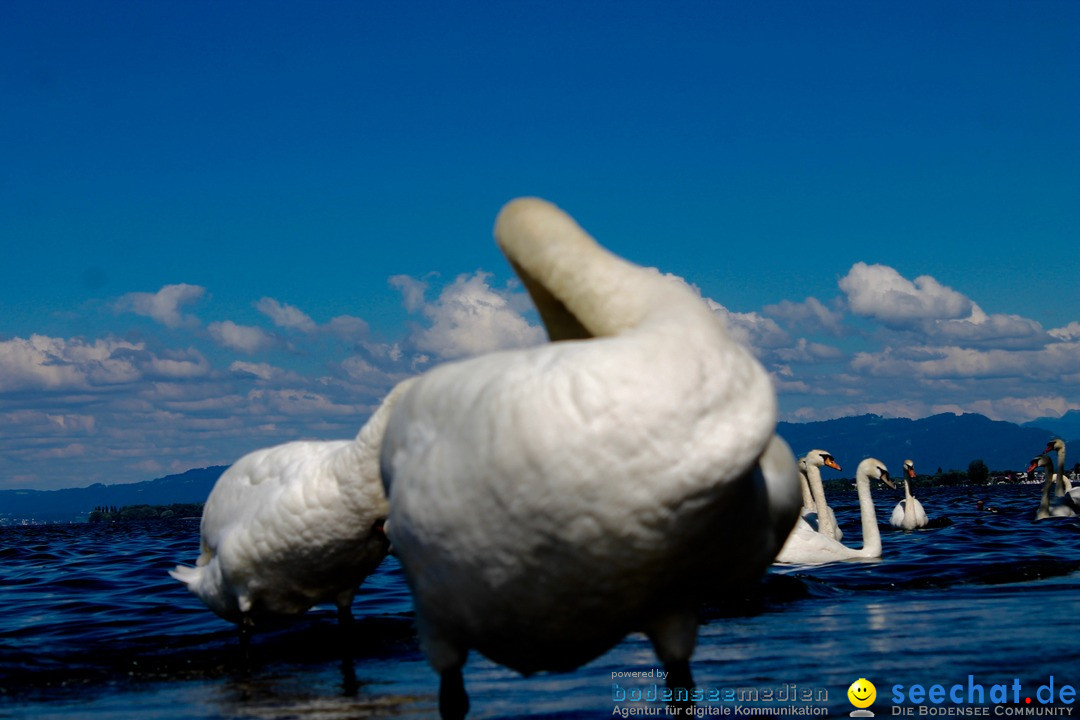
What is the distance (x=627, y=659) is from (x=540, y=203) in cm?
533

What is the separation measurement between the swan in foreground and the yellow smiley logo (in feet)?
44.2

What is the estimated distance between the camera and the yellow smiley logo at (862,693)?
6539mm

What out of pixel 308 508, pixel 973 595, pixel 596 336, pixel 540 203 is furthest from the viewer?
pixel 973 595

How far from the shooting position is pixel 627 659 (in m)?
9.32

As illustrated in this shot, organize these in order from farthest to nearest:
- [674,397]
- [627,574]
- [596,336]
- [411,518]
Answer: [596,336], [411,518], [627,574], [674,397]

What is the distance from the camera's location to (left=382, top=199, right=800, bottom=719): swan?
355 centimetres

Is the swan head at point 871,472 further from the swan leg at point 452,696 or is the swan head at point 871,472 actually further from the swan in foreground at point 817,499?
the swan leg at point 452,696

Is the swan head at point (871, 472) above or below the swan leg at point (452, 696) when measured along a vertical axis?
above

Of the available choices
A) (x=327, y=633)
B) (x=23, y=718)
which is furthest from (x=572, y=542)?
(x=327, y=633)

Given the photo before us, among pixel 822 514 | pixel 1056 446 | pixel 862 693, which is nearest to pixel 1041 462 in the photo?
pixel 1056 446

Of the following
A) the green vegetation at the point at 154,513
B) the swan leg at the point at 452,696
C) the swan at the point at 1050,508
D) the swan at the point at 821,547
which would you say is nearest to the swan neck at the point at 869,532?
the swan at the point at 821,547

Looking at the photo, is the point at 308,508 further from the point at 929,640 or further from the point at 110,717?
the point at 929,640

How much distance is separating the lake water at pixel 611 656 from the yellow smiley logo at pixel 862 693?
0.22ft

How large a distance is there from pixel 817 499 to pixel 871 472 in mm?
1641
